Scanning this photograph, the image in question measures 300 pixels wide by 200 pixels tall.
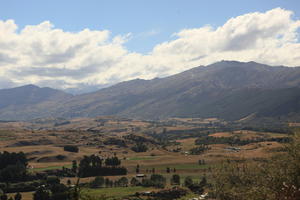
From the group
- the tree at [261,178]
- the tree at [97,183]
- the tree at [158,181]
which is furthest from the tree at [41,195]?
the tree at [261,178]

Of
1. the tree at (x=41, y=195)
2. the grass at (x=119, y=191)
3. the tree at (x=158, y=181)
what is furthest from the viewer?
the tree at (x=158, y=181)

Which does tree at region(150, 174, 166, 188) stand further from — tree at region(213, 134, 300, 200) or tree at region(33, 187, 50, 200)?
tree at region(33, 187, 50, 200)

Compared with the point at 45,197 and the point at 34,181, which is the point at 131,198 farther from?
the point at 34,181

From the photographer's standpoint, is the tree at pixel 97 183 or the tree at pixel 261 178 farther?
the tree at pixel 97 183

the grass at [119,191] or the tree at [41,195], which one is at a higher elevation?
the tree at [41,195]

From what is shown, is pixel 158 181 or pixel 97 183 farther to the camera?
pixel 158 181

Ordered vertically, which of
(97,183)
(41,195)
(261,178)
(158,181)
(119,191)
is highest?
(261,178)

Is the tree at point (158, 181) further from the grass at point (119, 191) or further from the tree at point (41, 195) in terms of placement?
the tree at point (41, 195)

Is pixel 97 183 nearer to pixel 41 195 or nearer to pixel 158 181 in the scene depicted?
pixel 158 181

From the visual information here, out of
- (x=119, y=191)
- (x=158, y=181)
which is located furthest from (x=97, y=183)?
(x=158, y=181)

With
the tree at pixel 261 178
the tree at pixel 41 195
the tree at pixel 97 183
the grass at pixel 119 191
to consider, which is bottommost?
the grass at pixel 119 191

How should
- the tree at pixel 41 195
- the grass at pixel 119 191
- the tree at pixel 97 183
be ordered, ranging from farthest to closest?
the tree at pixel 97 183
the grass at pixel 119 191
the tree at pixel 41 195

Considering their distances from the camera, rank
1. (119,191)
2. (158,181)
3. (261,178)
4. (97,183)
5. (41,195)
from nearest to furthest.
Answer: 1. (261,178)
2. (41,195)
3. (119,191)
4. (97,183)
5. (158,181)

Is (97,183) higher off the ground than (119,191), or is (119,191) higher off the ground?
(97,183)
